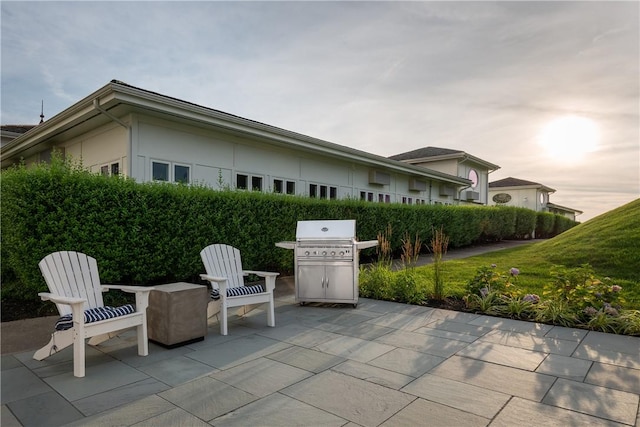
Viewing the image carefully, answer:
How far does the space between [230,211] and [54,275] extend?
3.82 metres

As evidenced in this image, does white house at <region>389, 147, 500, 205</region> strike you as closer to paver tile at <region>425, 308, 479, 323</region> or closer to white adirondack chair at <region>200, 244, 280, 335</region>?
paver tile at <region>425, 308, 479, 323</region>

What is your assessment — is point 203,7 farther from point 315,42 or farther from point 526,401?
point 526,401

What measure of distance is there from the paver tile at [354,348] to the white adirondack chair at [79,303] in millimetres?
1875

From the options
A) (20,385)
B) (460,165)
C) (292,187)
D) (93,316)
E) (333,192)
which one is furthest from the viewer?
(460,165)

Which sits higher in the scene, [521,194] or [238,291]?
[521,194]

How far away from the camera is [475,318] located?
521 cm

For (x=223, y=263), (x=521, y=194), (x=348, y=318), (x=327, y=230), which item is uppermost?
(x=521, y=194)

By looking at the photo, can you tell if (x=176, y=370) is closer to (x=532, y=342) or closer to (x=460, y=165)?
(x=532, y=342)

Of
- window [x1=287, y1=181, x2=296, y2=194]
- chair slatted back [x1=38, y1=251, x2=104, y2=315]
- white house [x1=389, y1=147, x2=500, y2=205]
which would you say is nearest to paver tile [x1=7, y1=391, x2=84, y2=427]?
chair slatted back [x1=38, y1=251, x2=104, y2=315]

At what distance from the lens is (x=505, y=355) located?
3727 mm

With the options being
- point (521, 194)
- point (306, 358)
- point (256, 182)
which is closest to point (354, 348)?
point (306, 358)

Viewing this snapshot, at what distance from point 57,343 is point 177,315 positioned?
105 cm

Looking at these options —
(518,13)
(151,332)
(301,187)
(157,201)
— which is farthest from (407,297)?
(301,187)

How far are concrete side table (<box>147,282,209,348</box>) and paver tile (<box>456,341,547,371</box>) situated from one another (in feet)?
9.22
